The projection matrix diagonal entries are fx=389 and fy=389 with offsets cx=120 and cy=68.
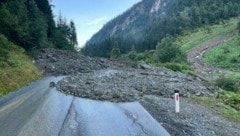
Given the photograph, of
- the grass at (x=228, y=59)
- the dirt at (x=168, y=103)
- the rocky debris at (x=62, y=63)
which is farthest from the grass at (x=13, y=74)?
the grass at (x=228, y=59)

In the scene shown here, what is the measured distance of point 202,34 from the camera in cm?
14188

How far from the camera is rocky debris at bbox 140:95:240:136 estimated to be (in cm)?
1454

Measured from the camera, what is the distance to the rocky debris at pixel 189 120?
573 inches

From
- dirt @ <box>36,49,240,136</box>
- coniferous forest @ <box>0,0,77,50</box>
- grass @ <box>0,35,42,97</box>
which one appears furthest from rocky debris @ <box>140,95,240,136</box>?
coniferous forest @ <box>0,0,77,50</box>

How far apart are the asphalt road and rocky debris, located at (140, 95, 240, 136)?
1.61 feet

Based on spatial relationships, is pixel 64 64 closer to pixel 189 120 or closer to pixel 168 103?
pixel 168 103

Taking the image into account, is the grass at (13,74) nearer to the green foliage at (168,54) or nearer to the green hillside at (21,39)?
the green hillside at (21,39)

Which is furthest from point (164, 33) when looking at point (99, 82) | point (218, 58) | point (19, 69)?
point (99, 82)

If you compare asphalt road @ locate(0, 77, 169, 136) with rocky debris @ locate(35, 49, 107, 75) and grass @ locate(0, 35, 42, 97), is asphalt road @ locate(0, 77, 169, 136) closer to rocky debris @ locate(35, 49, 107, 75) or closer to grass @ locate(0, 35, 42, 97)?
grass @ locate(0, 35, 42, 97)

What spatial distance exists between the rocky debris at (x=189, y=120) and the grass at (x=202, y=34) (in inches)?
4094

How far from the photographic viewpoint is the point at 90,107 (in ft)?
65.9

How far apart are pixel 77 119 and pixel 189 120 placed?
4.74 m

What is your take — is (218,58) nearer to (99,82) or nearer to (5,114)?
(99,82)

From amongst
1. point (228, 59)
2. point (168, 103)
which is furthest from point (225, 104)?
point (228, 59)
